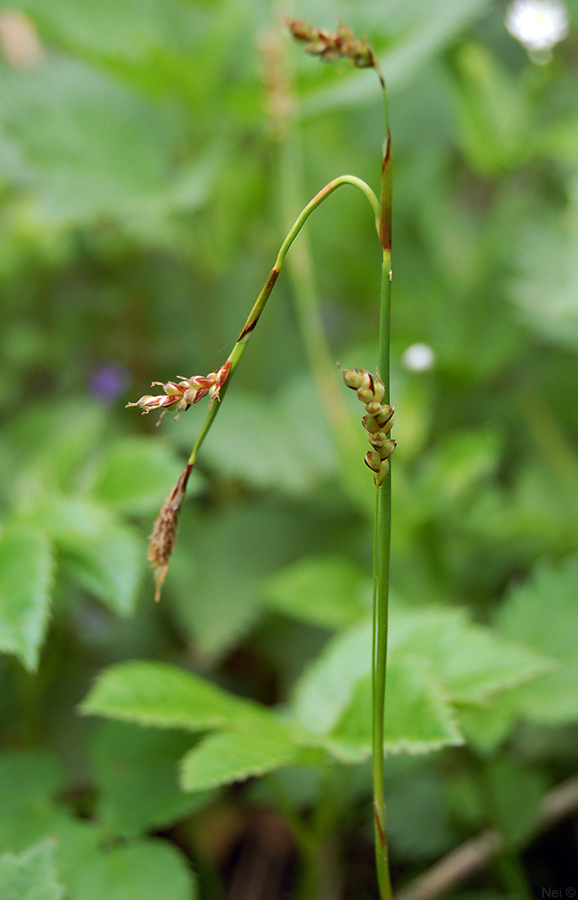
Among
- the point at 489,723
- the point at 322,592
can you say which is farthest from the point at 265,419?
the point at 489,723

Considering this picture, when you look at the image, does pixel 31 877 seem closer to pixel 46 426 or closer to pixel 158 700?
pixel 158 700

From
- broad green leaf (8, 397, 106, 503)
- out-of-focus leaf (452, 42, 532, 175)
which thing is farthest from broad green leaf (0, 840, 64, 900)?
out-of-focus leaf (452, 42, 532, 175)

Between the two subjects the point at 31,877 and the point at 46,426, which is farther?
the point at 46,426

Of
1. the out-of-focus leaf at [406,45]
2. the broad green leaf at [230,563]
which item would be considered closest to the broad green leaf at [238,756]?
the broad green leaf at [230,563]

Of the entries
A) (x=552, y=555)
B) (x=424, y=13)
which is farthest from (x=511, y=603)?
(x=424, y=13)

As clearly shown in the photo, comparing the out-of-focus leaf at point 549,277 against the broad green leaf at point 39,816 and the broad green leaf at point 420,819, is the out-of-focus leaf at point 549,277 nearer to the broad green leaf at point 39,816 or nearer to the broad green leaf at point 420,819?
the broad green leaf at point 420,819

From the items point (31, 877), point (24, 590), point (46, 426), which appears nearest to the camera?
point (31, 877)
